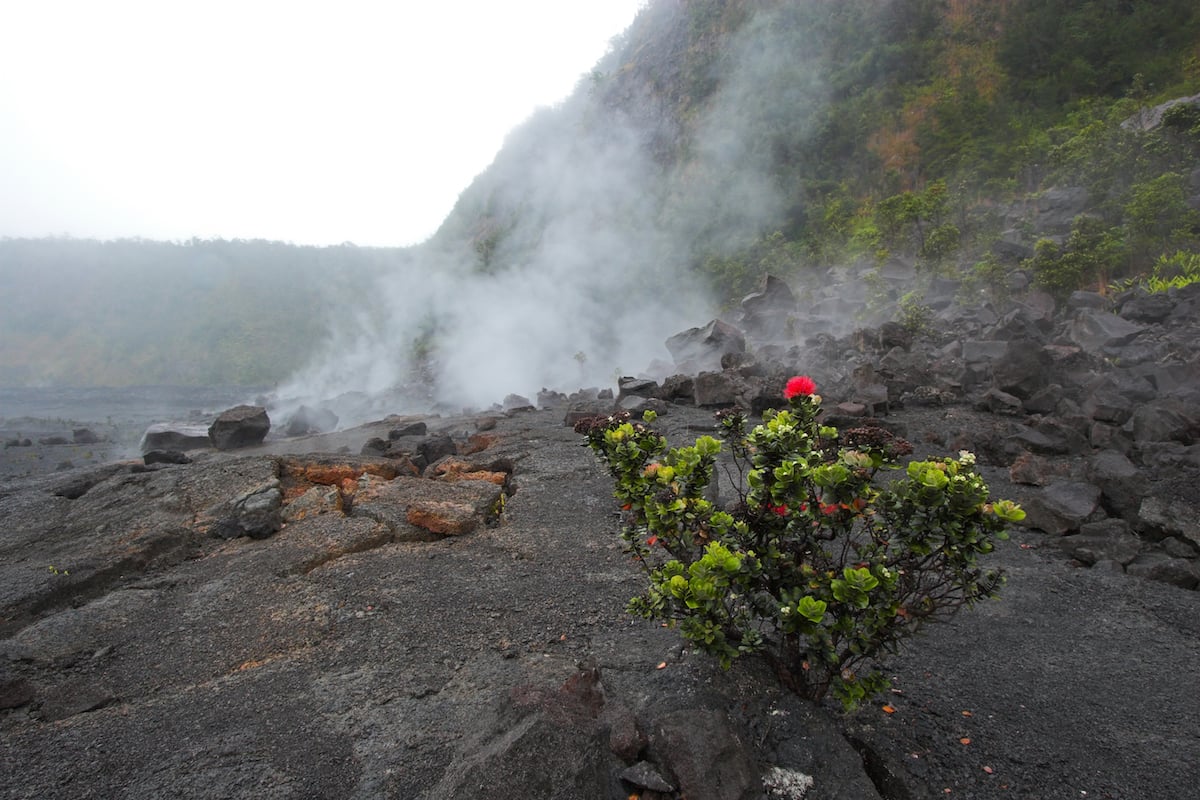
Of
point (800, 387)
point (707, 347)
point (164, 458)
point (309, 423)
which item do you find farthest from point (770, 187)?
point (800, 387)

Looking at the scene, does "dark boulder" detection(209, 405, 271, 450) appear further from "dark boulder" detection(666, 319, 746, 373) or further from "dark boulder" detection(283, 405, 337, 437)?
"dark boulder" detection(666, 319, 746, 373)

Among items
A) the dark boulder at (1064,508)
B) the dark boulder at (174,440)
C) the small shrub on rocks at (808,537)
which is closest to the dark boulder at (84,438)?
the dark boulder at (174,440)

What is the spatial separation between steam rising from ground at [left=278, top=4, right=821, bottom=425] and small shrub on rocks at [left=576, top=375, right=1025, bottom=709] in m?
17.1

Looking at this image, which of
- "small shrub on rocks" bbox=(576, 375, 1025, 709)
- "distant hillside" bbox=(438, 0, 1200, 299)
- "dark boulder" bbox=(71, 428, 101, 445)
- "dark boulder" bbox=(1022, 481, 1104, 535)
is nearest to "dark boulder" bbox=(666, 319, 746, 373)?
"distant hillside" bbox=(438, 0, 1200, 299)

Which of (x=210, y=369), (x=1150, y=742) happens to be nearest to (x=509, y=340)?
(x=1150, y=742)

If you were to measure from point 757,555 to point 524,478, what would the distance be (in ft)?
17.0

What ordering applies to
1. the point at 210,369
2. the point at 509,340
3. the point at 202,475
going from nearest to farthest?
the point at 202,475, the point at 509,340, the point at 210,369

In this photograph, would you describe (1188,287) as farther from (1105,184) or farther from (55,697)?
(55,697)

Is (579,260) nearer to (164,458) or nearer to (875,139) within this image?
(875,139)

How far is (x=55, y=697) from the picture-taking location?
12.2 feet

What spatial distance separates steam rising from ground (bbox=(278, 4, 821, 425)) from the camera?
24.2 metres

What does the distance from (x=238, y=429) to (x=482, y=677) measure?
1293 cm

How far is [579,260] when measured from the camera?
33500 mm

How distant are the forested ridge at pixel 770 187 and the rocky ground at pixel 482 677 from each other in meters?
11.5
